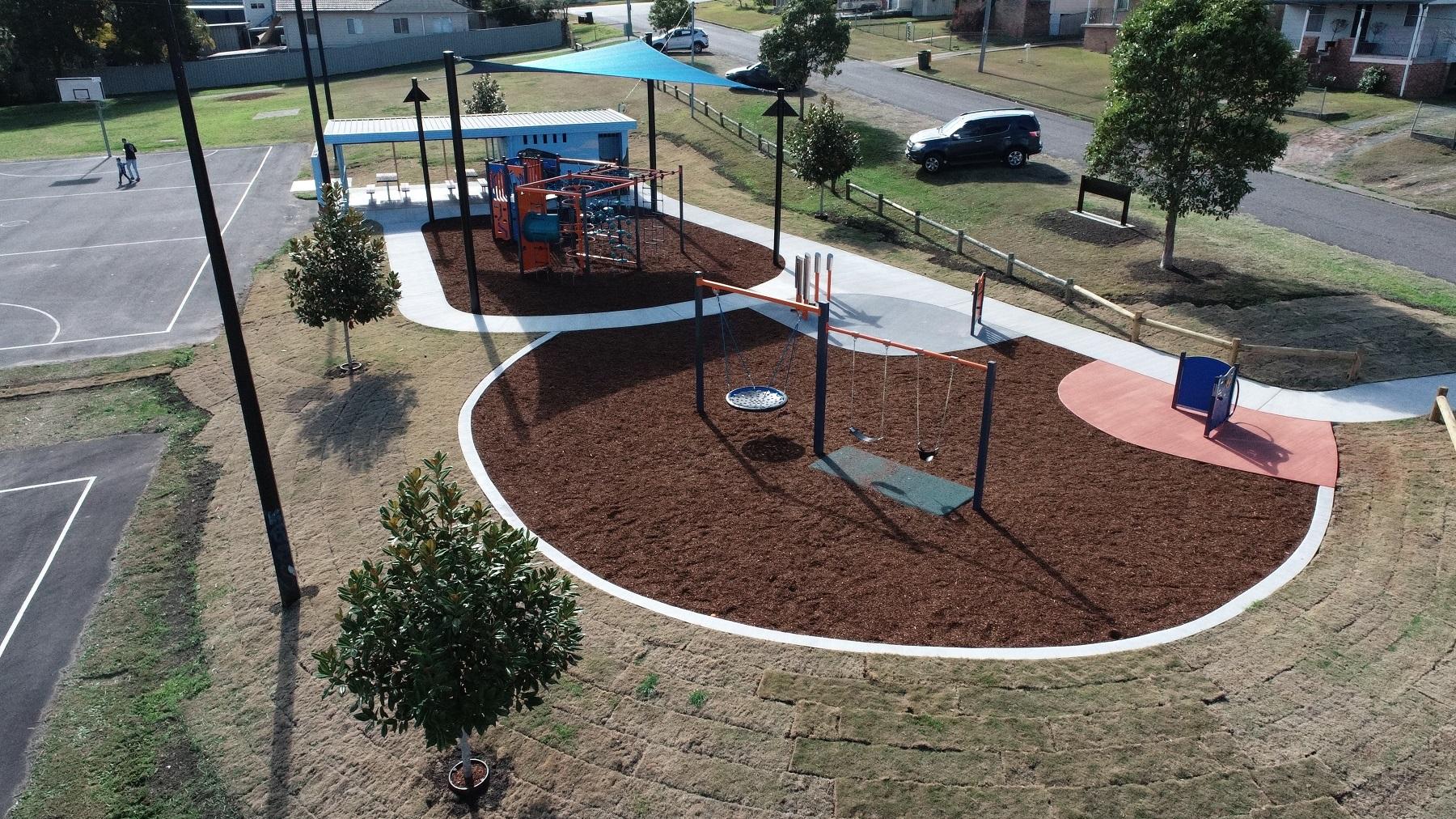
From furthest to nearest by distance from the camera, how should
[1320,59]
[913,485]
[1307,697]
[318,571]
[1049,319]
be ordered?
[1320,59]
[1049,319]
[913,485]
[318,571]
[1307,697]

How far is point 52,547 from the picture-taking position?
13055 millimetres

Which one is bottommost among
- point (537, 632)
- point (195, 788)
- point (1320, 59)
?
point (195, 788)

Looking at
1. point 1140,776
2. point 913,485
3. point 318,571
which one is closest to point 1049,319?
point 913,485

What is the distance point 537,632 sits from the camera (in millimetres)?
8164

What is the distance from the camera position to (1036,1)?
54719 mm

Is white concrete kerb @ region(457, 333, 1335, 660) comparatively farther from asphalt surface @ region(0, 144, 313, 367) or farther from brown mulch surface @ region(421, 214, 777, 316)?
asphalt surface @ region(0, 144, 313, 367)

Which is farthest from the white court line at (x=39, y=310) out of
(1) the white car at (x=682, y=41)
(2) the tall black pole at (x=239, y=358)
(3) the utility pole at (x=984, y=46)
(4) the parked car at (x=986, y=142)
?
(3) the utility pole at (x=984, y=46)

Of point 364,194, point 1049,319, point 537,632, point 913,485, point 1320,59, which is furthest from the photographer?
point 1320,59

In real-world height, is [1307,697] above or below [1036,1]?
below

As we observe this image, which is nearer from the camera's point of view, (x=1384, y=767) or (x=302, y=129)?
(x=1384, y=767)

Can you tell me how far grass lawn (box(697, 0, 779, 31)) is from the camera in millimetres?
67156

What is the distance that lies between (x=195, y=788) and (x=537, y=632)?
3.81 metres

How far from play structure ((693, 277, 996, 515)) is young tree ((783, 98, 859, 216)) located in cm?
1048

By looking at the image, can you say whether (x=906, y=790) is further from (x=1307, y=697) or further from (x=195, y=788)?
(x=195, y=788)
